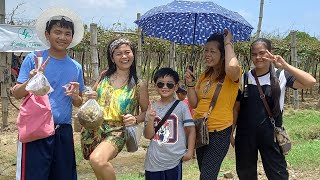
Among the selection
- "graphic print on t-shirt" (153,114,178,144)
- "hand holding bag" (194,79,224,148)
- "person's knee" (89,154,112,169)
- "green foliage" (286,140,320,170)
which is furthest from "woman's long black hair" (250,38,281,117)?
"green foliage" (286,140,320,170)

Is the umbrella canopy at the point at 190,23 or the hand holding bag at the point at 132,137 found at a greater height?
the umbrella canopy at the point at 190,23

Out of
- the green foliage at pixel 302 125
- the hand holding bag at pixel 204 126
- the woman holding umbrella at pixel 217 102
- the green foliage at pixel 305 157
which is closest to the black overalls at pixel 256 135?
the woman holding umbrella at pixel 217 102

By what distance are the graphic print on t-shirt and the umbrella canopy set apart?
953 millimetres

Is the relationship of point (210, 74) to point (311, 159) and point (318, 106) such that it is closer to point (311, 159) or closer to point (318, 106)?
point (311, 159)

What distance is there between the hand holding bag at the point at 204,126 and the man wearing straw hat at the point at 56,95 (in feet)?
3.36

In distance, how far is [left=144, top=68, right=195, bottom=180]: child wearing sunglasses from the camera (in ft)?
11.2

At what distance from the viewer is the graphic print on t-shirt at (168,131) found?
343 centimetres

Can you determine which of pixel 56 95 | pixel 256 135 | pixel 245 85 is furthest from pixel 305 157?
pixel 56 95

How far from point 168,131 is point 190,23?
1314 millimetres

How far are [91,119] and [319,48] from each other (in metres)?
14.0

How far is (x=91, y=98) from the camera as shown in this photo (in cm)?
313

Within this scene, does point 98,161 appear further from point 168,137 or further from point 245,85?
point 245,85

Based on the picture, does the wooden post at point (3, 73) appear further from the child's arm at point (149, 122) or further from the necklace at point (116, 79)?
the child's arm at point (149, 122)

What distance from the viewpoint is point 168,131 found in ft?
11.3
